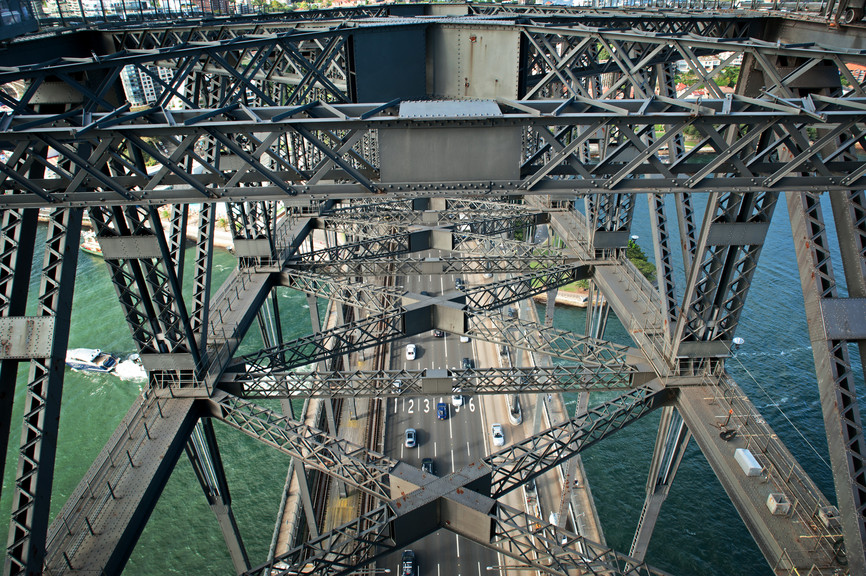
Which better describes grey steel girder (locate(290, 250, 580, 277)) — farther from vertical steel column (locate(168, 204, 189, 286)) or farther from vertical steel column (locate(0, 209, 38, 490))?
vertical steel column (locate(0, 209, 38, 490))

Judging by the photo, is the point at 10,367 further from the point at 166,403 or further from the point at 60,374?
the point at 166,403

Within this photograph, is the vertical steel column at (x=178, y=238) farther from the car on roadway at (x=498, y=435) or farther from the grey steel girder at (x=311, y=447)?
the car on roadway at (x=498, y=435)

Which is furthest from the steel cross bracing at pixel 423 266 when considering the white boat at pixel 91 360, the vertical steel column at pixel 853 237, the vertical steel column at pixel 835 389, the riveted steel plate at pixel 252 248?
the white boat at pixel 91 360

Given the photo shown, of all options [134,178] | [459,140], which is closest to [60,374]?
[134,178]

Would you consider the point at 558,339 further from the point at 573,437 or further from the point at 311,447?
the point at 311,447

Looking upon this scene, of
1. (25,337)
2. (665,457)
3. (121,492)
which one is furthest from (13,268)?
(665,457)
